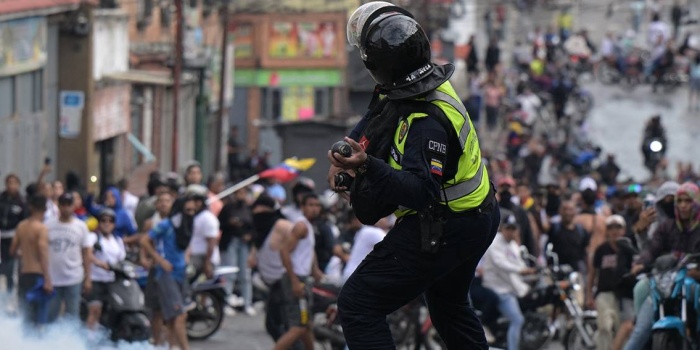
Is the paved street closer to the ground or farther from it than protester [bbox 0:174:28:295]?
closer to the ground

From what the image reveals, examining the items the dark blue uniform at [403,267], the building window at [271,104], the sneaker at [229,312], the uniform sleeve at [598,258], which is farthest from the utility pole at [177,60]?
the dark blue uniform at [403,267]

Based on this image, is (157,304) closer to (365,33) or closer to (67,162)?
(365,33)

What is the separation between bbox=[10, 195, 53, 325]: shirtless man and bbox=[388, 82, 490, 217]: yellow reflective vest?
27.0 feet

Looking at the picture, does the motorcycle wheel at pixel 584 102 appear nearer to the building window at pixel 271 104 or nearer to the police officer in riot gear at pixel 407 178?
the building window at pixel 271 104

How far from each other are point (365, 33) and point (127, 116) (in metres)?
28.0

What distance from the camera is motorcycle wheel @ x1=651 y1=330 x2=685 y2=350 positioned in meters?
12.0

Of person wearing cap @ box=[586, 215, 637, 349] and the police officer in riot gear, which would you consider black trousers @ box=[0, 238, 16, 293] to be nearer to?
person wearing cap @ box=[586, 215, 637, 349]

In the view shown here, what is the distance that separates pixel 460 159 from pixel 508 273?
8.44 m

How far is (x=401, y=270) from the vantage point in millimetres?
7008

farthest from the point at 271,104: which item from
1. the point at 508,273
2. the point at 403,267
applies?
the point at 403,267

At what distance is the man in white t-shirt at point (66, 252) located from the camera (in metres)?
14.9

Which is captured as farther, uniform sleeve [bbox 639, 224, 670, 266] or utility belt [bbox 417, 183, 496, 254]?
uniform sleeve [bbox 639, 224, 670, 266]

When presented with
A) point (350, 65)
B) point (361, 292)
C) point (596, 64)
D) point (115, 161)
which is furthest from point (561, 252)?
point (596, 64)

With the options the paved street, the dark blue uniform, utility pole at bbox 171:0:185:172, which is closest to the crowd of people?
the dark blue uniform
